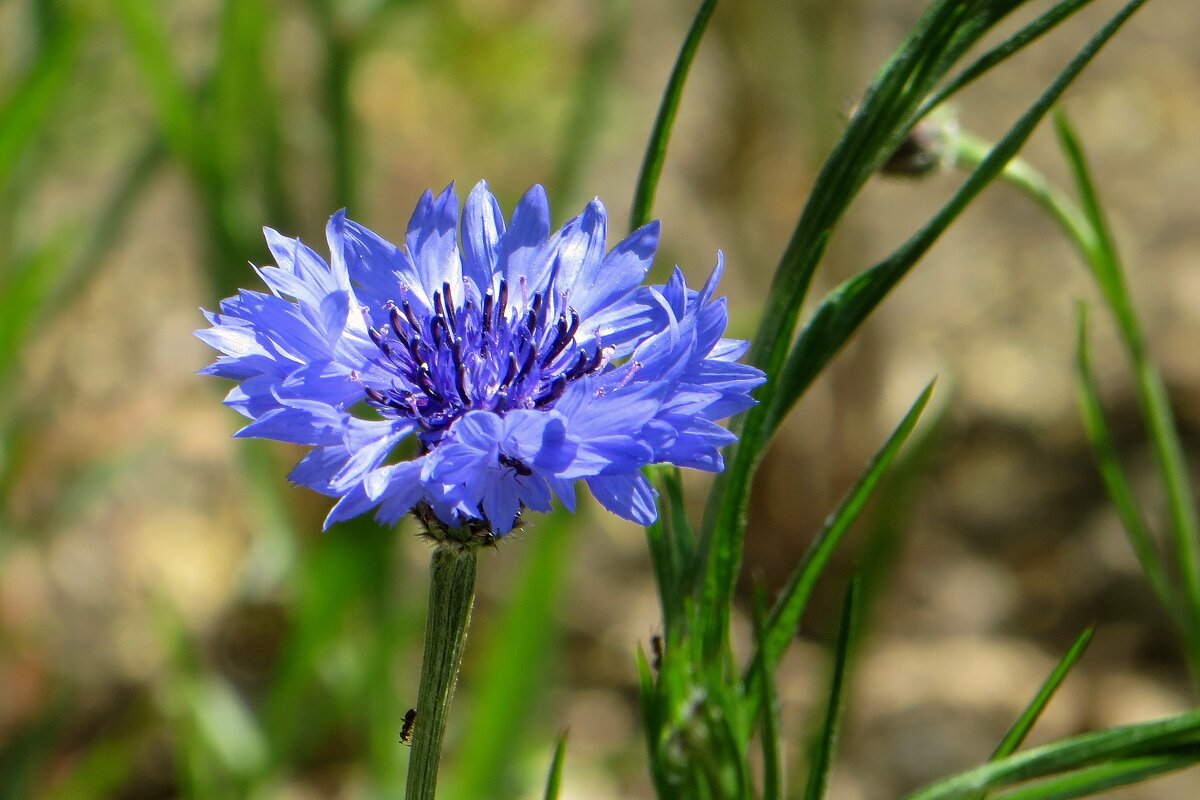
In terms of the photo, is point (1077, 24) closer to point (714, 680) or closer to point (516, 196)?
point (516, 196)

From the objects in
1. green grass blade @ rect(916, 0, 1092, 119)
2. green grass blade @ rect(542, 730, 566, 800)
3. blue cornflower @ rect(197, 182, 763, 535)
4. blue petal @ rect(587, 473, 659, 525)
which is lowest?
green grass blade @ rect(542, 730, 566, 800)

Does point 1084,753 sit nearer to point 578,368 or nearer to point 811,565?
point 811,565

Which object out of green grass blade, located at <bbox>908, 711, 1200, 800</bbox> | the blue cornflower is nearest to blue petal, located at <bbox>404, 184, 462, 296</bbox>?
the blue cornflower

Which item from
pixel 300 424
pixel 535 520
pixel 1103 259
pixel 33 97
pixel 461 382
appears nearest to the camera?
pixel 300 424

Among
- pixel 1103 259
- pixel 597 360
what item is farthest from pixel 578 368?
pixel 1103 259

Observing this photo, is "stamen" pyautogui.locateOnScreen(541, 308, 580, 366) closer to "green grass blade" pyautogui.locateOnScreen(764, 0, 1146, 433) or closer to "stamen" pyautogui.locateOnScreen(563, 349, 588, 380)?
"stamen" pyautogui.locateOnScreen(563, 349, 588, 380)
